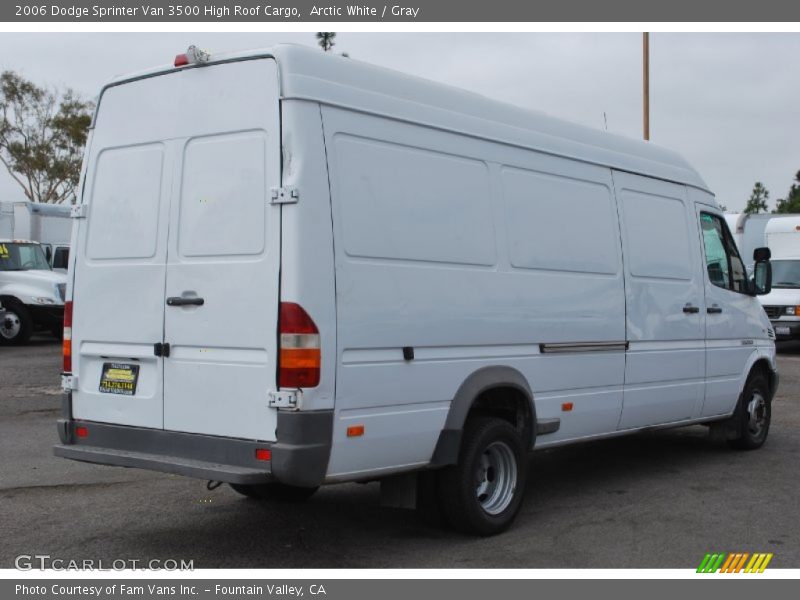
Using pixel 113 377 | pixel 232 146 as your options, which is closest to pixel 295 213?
pixel 232 146

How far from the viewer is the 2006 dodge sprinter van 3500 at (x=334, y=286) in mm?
5301

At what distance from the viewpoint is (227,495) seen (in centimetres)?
745

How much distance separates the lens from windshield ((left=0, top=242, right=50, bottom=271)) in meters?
20.5

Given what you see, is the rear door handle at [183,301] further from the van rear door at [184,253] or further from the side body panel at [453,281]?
the side body panel at [453,281]

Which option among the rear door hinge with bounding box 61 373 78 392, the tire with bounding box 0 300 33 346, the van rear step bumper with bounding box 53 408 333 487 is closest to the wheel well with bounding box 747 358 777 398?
the van rear step bumper with bounding box 53 408 333 487

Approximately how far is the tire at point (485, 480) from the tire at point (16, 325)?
15430 millimetres

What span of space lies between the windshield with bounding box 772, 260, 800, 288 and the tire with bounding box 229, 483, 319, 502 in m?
15.4

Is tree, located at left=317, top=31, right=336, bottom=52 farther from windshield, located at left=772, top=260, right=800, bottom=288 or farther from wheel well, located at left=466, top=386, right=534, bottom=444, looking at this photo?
wheel well, located at left=466, top=386, right=534, bottom=444

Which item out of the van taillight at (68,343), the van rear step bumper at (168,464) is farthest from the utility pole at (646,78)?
the van rear step bumper at (168,464)

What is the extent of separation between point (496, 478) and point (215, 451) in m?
1.92

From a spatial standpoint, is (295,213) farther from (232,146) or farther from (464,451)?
(464,451)

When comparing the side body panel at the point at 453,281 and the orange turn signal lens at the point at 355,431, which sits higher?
the side body panel at the point at 453,281

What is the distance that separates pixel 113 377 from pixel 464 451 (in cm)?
216

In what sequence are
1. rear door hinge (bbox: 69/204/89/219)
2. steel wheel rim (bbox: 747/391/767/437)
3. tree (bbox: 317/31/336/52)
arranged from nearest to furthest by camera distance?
1. rear door hinge (bbox: 69/204/89/219)
2. steel wheel rim (bbox: 747/391/767/437)
3. tree (bbox: 317/31/336/52)
